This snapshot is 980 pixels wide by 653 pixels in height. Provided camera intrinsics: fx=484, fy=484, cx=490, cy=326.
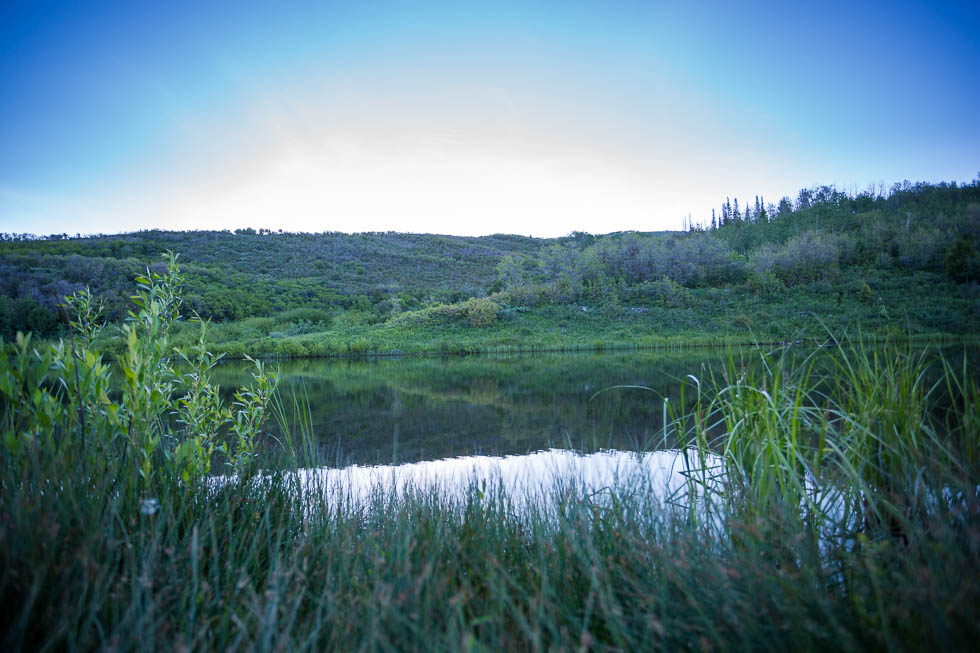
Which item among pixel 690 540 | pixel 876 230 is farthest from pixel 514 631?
pixel 876 230

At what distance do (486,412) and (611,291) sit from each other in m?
26.7

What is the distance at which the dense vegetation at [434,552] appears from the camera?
3.89 ft

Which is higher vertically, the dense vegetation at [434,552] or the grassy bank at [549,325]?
the dense vegetation at [434,552]

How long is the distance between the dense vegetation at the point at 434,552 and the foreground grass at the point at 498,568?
0.04 ft

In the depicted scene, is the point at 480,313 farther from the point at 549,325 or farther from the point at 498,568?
the point at 498,568

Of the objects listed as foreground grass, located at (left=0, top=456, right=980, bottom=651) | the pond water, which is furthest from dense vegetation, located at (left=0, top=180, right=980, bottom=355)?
foreground grass, located at (left=0, top=456, right=980, bottom=651)

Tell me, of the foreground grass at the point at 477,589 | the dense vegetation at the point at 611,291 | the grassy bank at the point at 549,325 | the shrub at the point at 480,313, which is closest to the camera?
the foreground grass at the point at 477,589

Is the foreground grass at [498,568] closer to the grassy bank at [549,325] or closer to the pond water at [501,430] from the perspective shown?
the pond water at [501,430]

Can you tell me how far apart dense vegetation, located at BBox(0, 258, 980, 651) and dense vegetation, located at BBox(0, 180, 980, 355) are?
1526cm

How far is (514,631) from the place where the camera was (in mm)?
1511

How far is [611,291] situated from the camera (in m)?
33.7

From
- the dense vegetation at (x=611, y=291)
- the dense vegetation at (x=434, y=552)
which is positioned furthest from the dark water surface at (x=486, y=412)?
the dense vegetation at (x=611, y=291)

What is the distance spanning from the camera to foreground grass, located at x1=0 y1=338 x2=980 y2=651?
45.6 inches

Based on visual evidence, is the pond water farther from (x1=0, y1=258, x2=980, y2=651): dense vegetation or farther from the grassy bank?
the grassy bank
